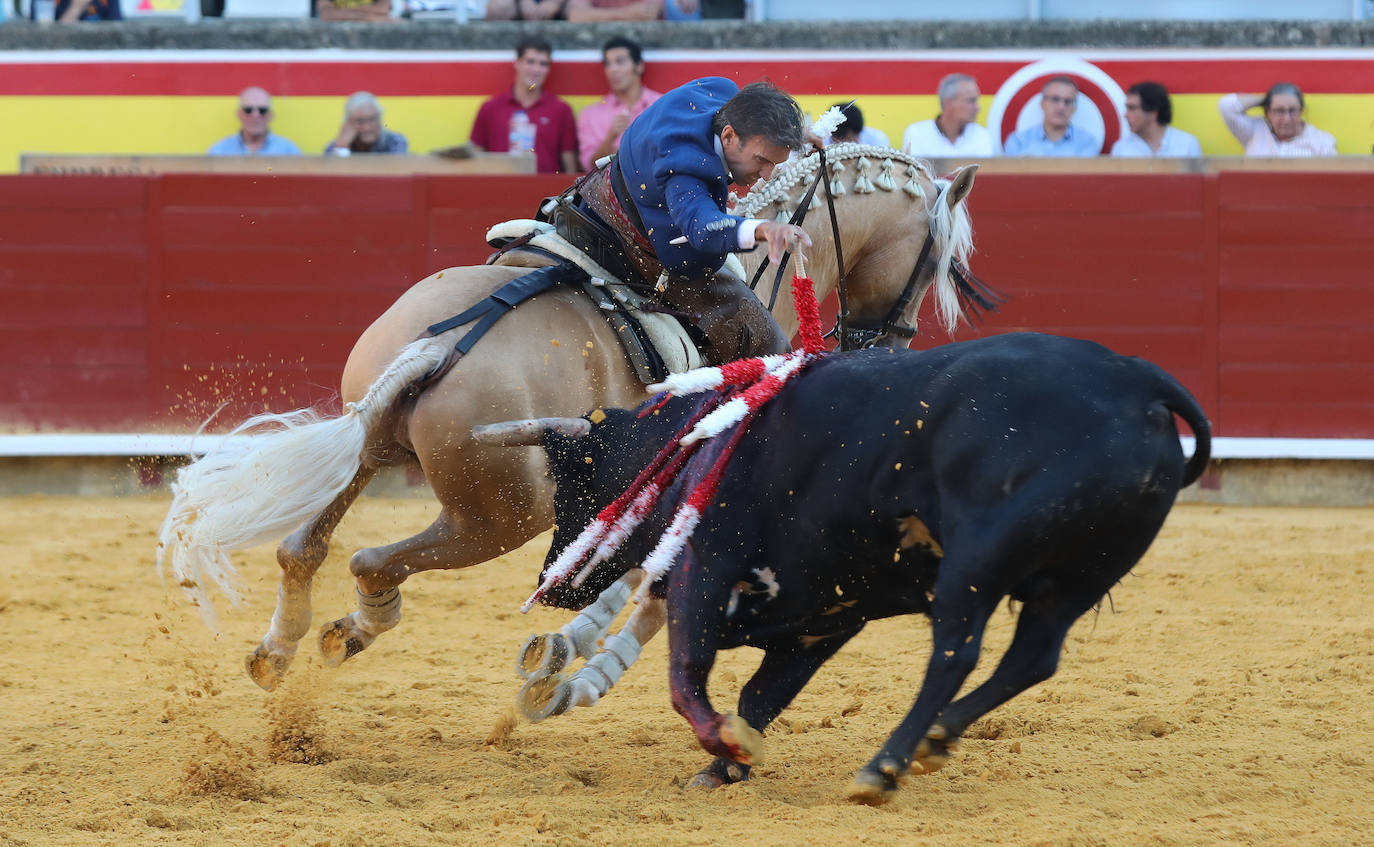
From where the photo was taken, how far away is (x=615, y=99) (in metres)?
7.36

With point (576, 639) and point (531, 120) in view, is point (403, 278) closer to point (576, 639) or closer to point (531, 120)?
point (531, 120)

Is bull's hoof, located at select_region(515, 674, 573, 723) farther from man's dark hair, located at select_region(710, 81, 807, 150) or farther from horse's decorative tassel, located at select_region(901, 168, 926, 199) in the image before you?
horse's decorative tassel, located at select_region(901, 168, 926, 199)

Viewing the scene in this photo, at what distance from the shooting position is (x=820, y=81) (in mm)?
7668

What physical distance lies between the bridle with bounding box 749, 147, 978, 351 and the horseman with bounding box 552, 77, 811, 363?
1.03 feet

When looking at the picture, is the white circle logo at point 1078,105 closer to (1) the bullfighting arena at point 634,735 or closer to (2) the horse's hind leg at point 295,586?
(1) the bullfighting arena at point 634,735

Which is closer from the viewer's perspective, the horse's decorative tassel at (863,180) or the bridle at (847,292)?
the bridle at (847,292)

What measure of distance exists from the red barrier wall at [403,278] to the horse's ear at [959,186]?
2.68m

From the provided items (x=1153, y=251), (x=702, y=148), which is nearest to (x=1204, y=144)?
(x=1153, y=251)

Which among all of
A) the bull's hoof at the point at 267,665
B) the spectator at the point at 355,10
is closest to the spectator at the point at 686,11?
Answer: the spectator at the point at 355,10

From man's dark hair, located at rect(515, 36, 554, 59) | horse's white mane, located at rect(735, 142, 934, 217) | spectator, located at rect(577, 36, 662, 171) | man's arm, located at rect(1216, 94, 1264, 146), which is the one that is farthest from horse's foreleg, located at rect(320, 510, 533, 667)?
man's arm, located at rect(1216, 94, 1264, 146)

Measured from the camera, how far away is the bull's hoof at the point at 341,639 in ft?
12.0

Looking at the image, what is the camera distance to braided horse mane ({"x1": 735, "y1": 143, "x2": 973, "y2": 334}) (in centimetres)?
409

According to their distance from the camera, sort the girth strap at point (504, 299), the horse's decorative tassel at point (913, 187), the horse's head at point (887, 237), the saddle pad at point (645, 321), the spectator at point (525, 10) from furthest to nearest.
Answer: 1. the spectator at point (525, 10)
2. the horse's decorative tassel at point (913, 187)
3. the horse's head at point (887, 237)
4. the saddle pad at point (645, 321)
5. the girth strap at point (504, 299)

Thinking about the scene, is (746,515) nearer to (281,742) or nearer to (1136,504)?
(1136,504)
